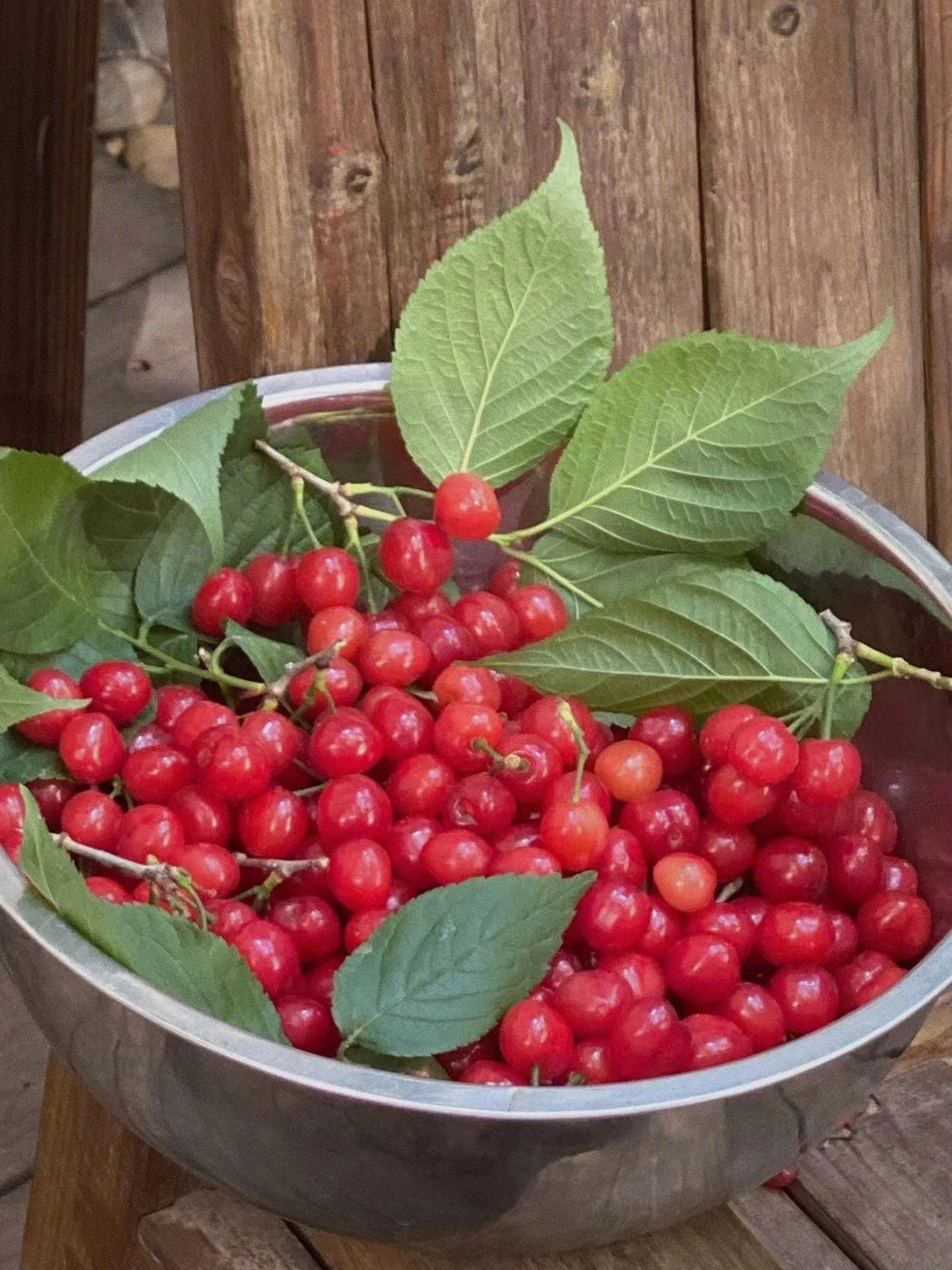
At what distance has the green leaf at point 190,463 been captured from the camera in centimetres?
70

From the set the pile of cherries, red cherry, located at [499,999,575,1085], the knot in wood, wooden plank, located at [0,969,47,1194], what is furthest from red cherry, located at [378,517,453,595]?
wooden plank, located at [0,969,47,1194]

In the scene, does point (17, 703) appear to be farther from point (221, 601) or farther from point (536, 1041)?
point (536, 1041)

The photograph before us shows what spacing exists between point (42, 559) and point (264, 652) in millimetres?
95

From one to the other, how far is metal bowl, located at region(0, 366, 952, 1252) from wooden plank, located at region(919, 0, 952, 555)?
49 cm

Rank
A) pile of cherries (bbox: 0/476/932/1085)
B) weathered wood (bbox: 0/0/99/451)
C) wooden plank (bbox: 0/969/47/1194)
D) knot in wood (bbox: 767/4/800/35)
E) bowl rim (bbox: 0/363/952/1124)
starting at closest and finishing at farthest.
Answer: bowl rim (bbox: 0/363/952/1124), pile of cherries (bbox: 0/476/932/1085), knot in wood (bbox: 767/4/800/35), weathered wood (bbox: 0/0/99/451), wooden plank (bbox: 0/969/47/1194)

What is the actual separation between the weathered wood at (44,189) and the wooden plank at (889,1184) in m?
0.79

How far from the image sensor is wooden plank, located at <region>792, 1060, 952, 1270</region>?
2.32 ft

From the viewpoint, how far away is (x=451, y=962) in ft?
1.99

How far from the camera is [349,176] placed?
32.5 inches

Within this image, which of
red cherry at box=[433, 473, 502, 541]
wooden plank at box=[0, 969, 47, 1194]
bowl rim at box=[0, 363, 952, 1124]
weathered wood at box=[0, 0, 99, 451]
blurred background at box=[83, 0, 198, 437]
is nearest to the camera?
bowl rim at box=[0, 363, 952, 1124]

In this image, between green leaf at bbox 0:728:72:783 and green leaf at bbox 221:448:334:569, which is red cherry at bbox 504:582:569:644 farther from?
green leaf at bbox 0:728:72:783

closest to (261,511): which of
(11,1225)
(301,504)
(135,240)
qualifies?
(301,504)

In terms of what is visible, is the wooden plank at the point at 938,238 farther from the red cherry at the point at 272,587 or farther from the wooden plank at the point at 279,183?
the red cherry at the point at 272,587

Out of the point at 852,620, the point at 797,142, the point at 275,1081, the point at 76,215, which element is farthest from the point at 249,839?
the point at 76,215
